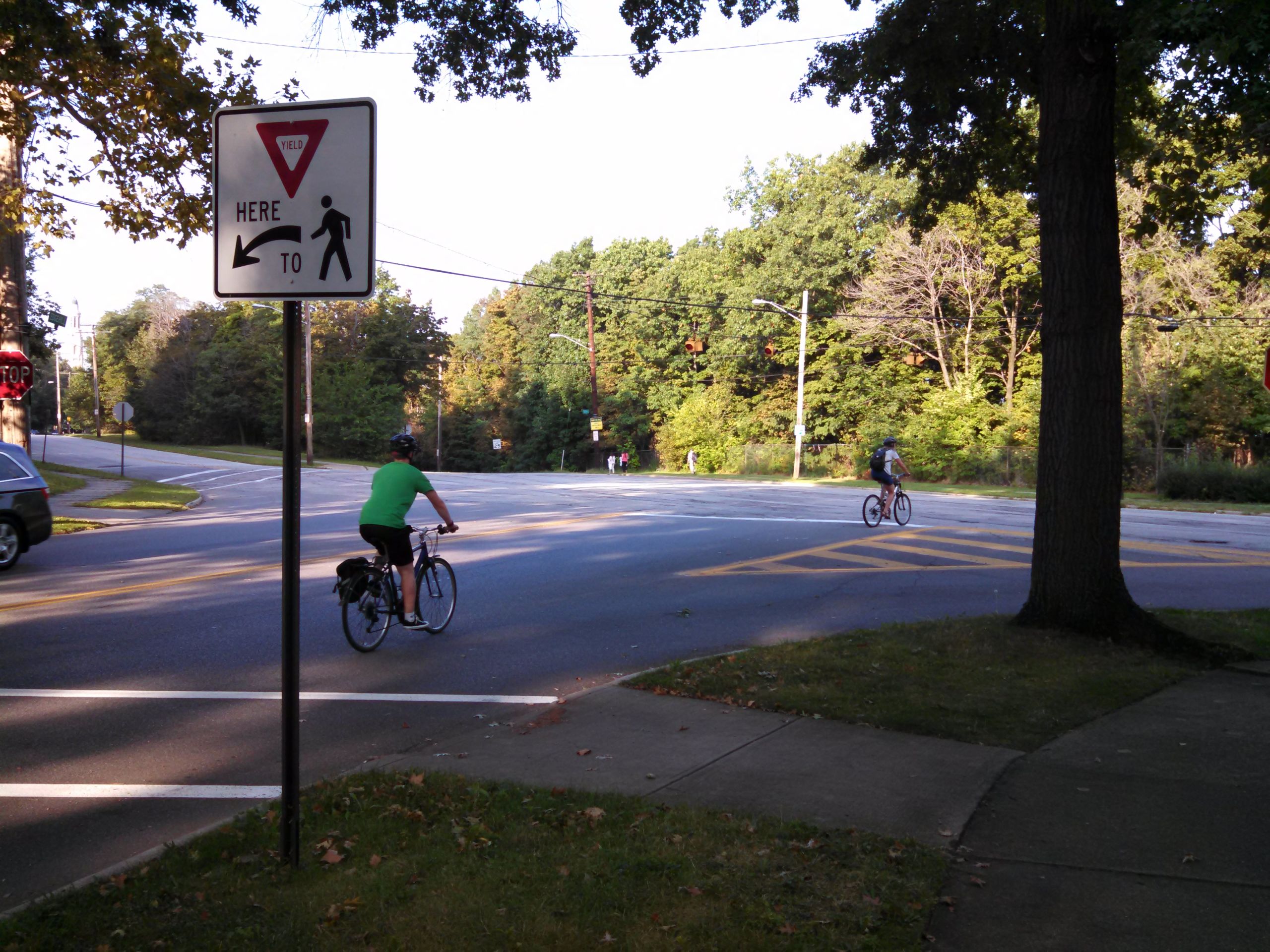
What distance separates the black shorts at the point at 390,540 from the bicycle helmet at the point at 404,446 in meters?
0.66

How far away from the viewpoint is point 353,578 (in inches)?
348

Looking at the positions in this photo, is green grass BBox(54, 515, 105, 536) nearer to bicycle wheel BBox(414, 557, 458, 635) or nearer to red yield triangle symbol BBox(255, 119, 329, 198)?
bicycle wheel BBox(414, 557, 458, 635)

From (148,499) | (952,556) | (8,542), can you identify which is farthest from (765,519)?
(148,499)

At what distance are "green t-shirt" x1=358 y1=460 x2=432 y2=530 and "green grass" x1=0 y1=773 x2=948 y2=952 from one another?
14.1 ft

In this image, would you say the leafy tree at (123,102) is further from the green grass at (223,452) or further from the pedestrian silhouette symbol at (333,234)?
the green grass at (223,452)

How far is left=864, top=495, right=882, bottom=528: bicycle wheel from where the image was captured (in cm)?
2059

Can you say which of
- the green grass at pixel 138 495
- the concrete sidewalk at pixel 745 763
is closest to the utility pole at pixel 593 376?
the green grass at pixel 138 495

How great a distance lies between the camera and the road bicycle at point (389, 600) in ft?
29.3

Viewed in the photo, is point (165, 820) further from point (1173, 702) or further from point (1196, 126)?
point (1196, 126)

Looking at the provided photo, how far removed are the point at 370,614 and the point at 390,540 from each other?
67cm

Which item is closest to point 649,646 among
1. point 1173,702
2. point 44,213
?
point 1173,702

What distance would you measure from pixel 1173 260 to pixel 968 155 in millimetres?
30442

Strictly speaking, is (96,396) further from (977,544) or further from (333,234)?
(333,234)

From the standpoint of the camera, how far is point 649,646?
9328 mm
